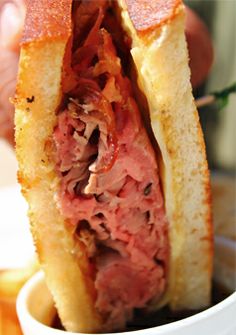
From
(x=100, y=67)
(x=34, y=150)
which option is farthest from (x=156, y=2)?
(x=34, y=150)

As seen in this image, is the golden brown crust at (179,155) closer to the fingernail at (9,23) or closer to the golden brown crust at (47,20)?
the golden brown crust at (47,20)

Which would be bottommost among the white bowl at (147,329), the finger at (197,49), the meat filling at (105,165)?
the white bowl at (147,329)

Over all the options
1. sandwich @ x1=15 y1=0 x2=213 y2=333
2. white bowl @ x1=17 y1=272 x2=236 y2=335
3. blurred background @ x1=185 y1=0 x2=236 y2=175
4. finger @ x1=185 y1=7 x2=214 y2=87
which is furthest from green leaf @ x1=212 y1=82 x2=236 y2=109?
blurred background @ x1=185 y1=0 x2=236 y2=175

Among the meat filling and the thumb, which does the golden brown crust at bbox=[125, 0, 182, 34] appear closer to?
the meat filling

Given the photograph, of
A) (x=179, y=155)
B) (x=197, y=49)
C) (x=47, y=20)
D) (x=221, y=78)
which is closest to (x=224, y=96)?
(x=197, y=49)

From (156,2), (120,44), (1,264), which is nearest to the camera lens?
(156,2)

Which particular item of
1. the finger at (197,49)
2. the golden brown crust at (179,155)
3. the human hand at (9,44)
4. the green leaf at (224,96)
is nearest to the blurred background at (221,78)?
the finger at (197,49)

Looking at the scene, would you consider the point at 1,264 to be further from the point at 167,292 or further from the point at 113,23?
the point at 113,23
